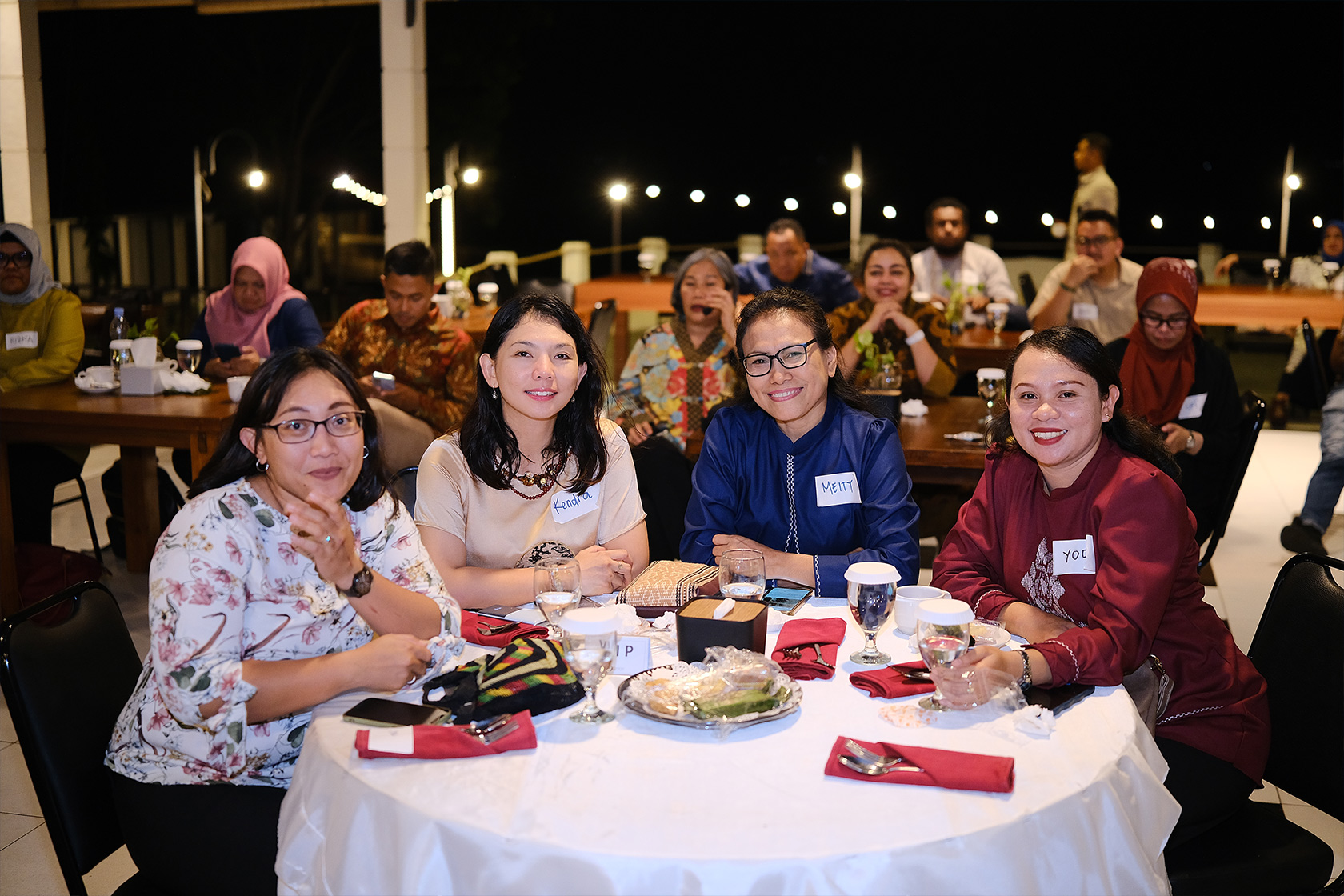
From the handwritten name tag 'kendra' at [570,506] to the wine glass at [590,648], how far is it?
79 cm

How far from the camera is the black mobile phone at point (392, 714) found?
1542mm

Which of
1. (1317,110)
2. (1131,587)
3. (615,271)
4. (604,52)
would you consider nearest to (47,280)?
(1131,587)

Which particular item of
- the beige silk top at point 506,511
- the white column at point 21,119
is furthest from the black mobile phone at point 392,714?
the white column at point 21,119

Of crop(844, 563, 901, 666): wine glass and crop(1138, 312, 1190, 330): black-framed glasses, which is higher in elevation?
crop(1138, 312, 1190, 330): black-framed glasses

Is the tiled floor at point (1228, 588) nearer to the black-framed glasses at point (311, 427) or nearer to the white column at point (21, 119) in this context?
the black-framed glasses at point (311, 427)

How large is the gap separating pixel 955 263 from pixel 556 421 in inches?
200

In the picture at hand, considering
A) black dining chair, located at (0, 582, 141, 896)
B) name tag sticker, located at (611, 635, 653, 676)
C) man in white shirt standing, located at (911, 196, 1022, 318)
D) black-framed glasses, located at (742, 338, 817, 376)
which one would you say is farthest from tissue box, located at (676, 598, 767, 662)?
man in white shirt standing, located at (911, 196, 1022, 318)

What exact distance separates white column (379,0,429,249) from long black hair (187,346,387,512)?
589 cm

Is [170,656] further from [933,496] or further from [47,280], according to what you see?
[47,280]

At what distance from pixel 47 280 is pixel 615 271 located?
28.8ft

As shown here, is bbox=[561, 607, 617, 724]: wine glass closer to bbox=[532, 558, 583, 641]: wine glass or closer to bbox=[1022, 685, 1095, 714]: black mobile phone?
bbox=[532, 558, 583, 641]: wine glass

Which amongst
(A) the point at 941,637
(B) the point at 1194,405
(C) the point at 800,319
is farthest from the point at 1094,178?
(A) the point at 941,637

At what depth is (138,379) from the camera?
4.34 metres

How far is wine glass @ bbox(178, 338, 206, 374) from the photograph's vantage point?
4.45 meters
